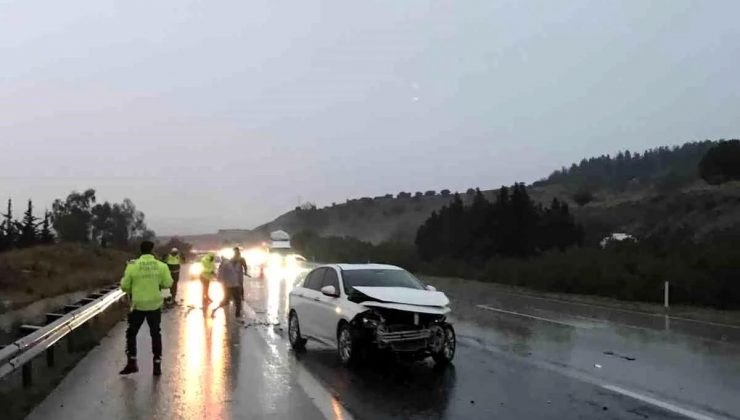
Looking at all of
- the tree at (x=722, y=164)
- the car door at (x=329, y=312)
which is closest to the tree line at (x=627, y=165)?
the tree at (x=722, y=164)

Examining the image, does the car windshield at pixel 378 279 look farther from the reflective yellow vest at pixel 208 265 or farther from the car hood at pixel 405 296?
the reflective yellow vest at pixel 208 265

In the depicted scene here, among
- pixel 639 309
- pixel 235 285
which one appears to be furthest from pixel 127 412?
pixel 639 309

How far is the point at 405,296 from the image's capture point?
11609 millimetres

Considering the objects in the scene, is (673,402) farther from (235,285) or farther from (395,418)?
(235,285)

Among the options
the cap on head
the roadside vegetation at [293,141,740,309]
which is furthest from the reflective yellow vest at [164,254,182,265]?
the roadside vegetation at [293,141,740,309]

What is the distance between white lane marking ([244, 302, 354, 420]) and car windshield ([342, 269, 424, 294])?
5.24ft

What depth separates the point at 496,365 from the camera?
1148 cm

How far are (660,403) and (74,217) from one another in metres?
90.8

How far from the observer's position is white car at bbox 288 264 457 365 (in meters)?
11.2

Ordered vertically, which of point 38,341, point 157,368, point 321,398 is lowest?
point 321,398

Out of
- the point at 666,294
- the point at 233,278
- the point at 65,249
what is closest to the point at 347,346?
the point at 233,278

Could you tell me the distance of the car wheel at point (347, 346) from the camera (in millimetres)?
11352

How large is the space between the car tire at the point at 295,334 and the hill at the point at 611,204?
36527mm

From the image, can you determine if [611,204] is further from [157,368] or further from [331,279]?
[157,368]
